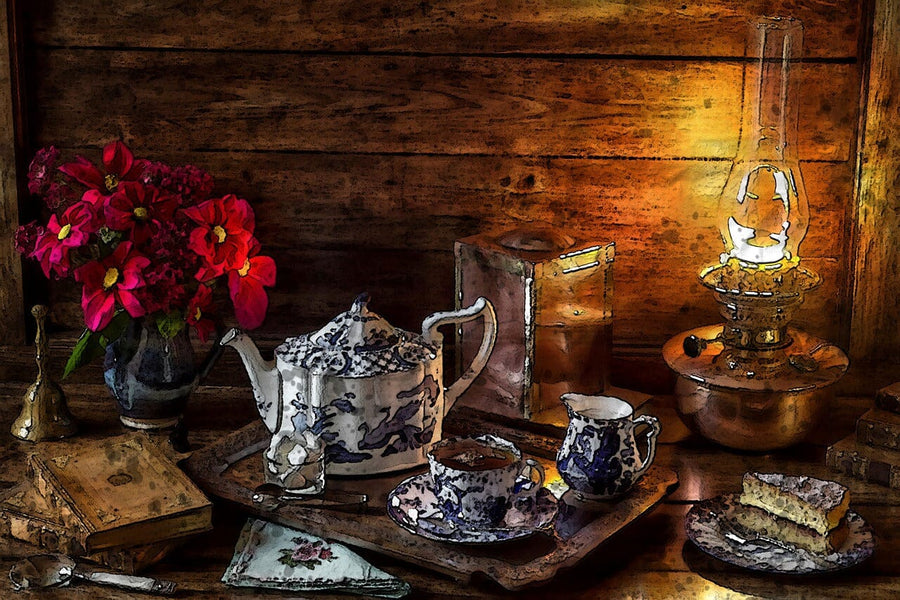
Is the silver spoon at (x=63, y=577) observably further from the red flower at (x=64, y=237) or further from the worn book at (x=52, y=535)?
the red flower at (x=64, y=237)

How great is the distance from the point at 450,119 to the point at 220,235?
335 mm

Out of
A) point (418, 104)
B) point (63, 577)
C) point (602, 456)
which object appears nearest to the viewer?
point (63, 577)

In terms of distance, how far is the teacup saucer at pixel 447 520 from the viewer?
1050 mm

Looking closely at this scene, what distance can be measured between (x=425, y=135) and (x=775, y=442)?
573mm

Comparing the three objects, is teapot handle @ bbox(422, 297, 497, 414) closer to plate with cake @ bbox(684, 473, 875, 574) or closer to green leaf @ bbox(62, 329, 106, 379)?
plate with cake @ bbox(684, 473, 875, 574)

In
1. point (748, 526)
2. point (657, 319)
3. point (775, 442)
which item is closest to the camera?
point (748, 526)

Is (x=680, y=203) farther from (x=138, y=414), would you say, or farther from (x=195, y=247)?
(x=138, y=414)

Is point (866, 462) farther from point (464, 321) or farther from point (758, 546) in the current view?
point (464, 321)

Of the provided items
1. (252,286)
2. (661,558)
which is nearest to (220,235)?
(252,286)

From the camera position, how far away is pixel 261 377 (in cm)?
121

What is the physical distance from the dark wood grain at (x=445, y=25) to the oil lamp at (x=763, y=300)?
0.07 metres

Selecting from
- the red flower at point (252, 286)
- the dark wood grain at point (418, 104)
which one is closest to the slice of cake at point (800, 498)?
the dark wood grain at point (418, 104)

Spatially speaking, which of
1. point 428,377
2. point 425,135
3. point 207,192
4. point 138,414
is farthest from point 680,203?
point 138,414

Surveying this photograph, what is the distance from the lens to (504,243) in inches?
52.9
